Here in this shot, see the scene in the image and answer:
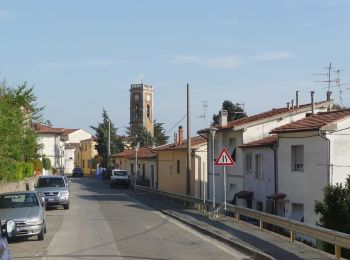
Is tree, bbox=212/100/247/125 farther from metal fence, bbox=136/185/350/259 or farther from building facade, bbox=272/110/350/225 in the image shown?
metal fence, bbox=136/185/350/259

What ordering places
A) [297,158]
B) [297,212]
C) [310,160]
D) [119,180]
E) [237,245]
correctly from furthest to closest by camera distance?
1. [119,180]
2. [297,158]
3. [297,212]
4. [310,160]
5. [237,245]

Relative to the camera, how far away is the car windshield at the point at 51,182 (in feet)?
106

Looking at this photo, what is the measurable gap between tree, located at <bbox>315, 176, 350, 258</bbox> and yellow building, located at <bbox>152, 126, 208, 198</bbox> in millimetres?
20748

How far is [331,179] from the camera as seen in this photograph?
24.3 m

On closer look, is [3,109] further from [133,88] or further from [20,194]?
[133,88]

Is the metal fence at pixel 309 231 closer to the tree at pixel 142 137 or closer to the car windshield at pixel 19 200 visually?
the car windshield at pixel 19 200

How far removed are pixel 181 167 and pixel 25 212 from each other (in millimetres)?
33194

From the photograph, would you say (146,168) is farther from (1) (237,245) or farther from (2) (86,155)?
(2) (86,155)

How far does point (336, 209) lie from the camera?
1803cm

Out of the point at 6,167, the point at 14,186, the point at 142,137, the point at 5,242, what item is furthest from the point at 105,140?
the point at 5,242

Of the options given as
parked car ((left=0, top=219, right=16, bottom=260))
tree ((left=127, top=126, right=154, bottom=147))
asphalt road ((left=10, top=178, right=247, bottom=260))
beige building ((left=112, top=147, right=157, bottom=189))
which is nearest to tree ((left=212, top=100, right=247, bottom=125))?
beige building ((left=112, top=147, right=157, bottom=189))

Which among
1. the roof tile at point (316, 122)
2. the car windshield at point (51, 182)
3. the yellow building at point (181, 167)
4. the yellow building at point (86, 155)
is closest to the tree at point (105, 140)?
the yellow building at point (86, 155)

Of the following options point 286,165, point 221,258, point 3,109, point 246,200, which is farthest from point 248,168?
point 221,258

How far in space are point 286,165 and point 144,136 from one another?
7976cm
